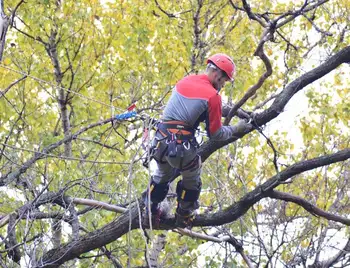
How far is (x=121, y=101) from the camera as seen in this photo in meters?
9.68

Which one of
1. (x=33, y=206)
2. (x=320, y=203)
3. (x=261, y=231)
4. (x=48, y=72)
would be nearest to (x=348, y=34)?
(x=320, y=203)

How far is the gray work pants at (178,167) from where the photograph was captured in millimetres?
4859

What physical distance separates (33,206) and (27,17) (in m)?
3.43

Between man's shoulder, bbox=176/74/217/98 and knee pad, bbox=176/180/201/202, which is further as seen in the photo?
knee pad, bbox=176/180/201/202

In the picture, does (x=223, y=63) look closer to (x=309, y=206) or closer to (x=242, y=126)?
(x=242, y=126)

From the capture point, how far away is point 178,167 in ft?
16.1

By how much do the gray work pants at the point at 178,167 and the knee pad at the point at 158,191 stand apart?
5 centimetres

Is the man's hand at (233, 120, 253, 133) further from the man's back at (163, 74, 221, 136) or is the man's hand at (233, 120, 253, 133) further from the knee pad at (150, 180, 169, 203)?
the knee pad at (150, 180, 169, 203)

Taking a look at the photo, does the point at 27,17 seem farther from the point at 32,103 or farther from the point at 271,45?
the point at 271,45

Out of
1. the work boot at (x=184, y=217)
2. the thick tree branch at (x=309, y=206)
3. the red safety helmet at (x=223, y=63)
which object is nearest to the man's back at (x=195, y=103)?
the red safety helmet at (x=223, y=63)

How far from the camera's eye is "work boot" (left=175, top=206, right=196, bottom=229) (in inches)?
206

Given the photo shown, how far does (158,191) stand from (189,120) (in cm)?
73

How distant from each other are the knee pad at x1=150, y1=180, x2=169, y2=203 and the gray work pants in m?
0.05

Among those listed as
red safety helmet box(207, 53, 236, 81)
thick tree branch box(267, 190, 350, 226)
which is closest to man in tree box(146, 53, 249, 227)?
red safety helmet box(207, 53, 236, 81)
